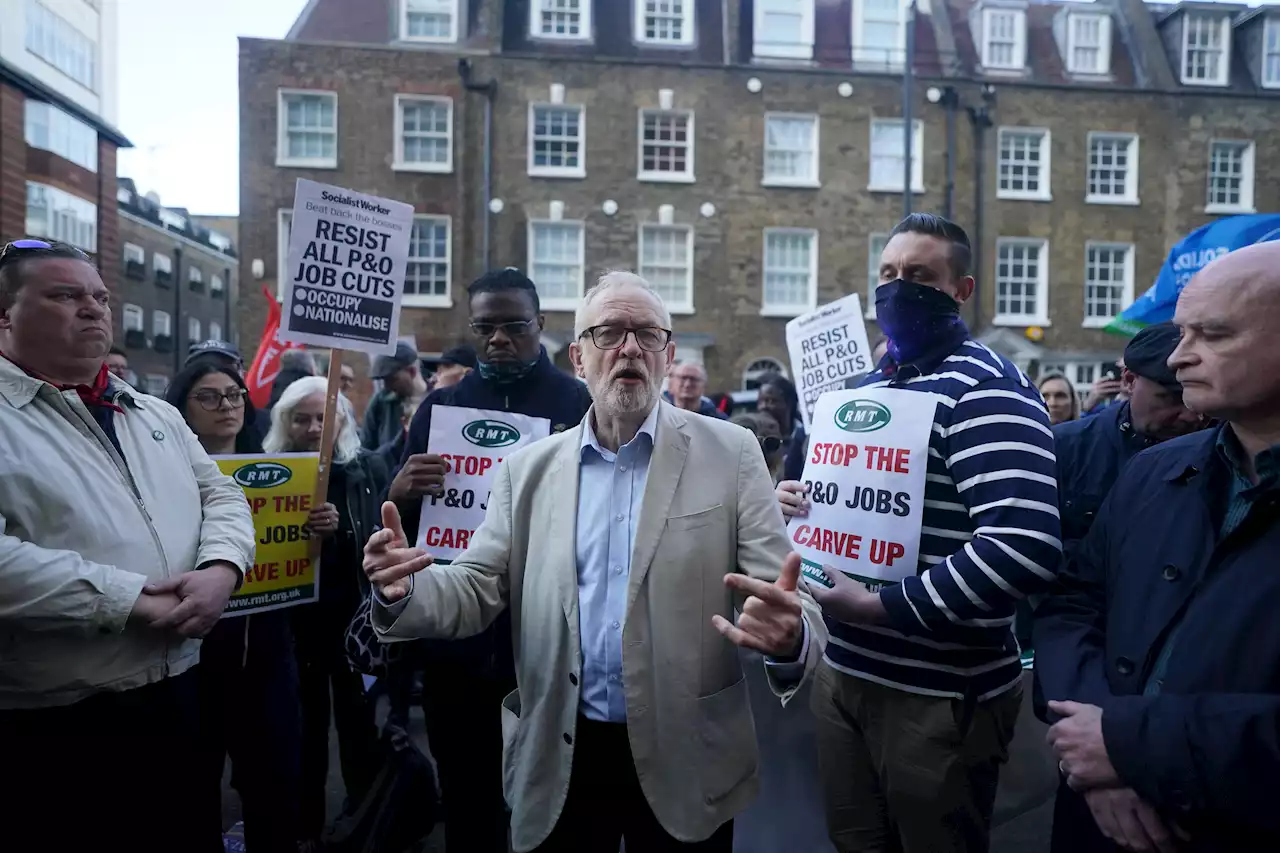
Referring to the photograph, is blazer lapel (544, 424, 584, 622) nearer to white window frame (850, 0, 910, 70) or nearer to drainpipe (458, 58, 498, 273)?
drainpipe (458, 58, 498, 273)

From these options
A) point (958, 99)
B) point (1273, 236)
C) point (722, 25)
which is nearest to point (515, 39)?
point (722, 25)

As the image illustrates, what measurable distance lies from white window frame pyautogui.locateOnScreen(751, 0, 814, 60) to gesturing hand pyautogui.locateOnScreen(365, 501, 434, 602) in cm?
2113

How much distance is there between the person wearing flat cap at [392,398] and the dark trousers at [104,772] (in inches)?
186

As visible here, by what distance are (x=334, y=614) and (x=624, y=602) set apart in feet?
7.75

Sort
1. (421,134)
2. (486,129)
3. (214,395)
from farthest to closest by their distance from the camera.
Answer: (421,134)
(486,129)
(214,395)

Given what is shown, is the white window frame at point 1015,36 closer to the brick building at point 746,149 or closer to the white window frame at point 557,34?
the brick building at point 746,149

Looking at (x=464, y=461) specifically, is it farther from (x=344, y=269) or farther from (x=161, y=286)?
(x=161, y=286)

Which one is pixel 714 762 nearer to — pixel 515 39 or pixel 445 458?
pixel 445 458

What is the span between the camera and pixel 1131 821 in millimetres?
1731

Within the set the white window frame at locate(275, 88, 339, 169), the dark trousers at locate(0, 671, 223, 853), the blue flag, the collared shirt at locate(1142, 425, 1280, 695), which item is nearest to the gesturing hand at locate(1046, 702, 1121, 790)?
the collared shirt at locate(1142, 425, 1280, 695)

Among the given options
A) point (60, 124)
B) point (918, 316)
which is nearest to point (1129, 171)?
point (918, 316)

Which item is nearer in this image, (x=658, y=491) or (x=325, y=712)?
(x=658, y=491)

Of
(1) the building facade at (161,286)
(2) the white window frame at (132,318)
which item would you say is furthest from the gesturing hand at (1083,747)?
(2) the white window frame at (132,318)

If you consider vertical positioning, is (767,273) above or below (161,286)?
below
